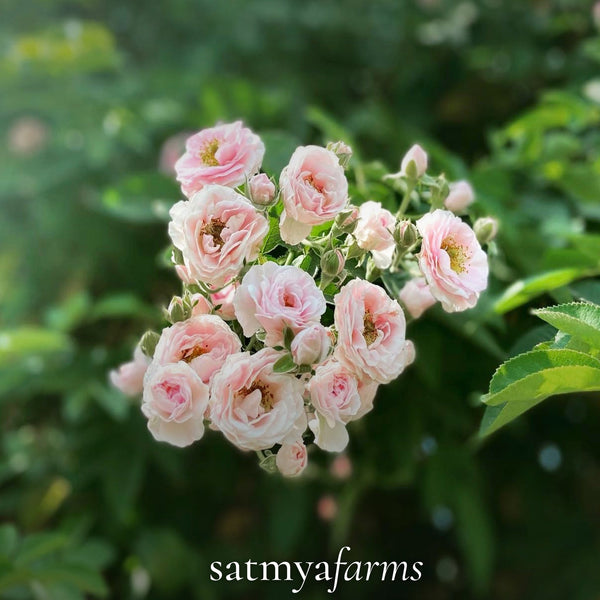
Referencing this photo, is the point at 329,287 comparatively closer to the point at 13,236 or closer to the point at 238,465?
the point at 238,465

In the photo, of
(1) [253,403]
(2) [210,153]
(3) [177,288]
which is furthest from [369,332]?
(3) [177,288]

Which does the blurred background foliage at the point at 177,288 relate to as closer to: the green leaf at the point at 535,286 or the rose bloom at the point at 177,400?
the green leaf at the point at 535,286

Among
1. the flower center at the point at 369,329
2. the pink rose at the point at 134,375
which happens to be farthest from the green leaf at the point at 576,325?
the pink rose at the point at 134,375

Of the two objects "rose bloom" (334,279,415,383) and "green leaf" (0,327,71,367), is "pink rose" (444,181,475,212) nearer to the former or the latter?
"rose bloom" (334,279,415,383)

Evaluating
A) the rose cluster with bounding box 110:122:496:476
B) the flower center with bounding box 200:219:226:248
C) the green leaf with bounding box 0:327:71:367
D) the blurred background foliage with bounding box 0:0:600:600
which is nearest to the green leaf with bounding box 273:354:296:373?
the rose cluster with bounding box 110:122:496:476

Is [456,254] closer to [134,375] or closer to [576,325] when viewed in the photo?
[576,325]

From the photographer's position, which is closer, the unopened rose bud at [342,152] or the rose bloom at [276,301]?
the rose bloom at [276,301]
